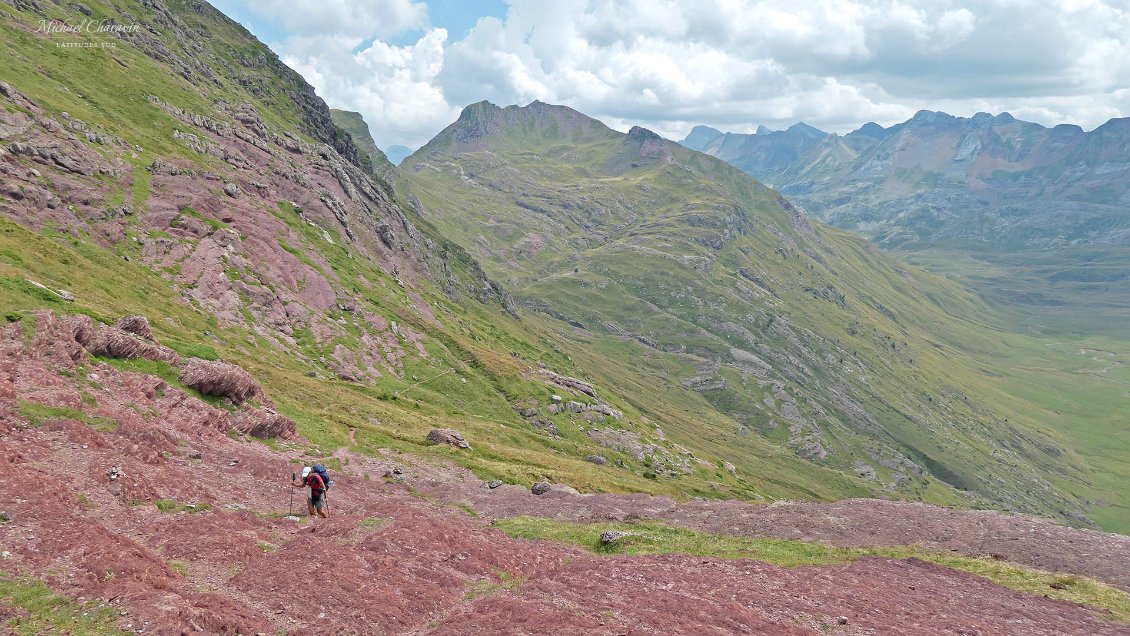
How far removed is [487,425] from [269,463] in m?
58.4

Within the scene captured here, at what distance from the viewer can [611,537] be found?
39.8 metres

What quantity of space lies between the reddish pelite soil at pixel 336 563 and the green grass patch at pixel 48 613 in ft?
1.50

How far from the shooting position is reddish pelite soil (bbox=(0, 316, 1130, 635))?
21719 millimetres

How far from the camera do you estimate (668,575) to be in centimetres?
3222

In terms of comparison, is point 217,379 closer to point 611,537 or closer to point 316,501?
point 316,501

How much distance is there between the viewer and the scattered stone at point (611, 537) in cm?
3962

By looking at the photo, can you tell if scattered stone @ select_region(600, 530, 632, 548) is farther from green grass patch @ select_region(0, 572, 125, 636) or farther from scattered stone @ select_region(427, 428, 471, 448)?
scattered stone @ select_region(427, 428, 471, 448)

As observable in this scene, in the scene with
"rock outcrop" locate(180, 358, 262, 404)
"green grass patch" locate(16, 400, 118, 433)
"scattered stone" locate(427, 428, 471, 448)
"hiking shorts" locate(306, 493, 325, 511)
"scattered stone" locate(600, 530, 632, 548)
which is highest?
"rock outcrop" locate(180, 358, 262, 404)

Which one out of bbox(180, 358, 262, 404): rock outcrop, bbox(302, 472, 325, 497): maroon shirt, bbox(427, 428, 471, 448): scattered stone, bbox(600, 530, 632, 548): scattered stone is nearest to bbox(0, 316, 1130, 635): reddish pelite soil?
bbox(302, 472, 325, 497): maroon shirt

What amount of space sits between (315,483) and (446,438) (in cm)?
3628

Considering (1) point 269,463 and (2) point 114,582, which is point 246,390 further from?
(2) point 114,582

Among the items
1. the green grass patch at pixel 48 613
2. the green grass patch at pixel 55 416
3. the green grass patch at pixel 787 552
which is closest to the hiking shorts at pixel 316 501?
the green grass patch at pixel 55 416

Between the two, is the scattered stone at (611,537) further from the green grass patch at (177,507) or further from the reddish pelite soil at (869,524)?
the green grass patch at (177,507)

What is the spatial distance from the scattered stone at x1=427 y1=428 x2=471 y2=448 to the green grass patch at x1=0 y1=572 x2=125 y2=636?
165ft
